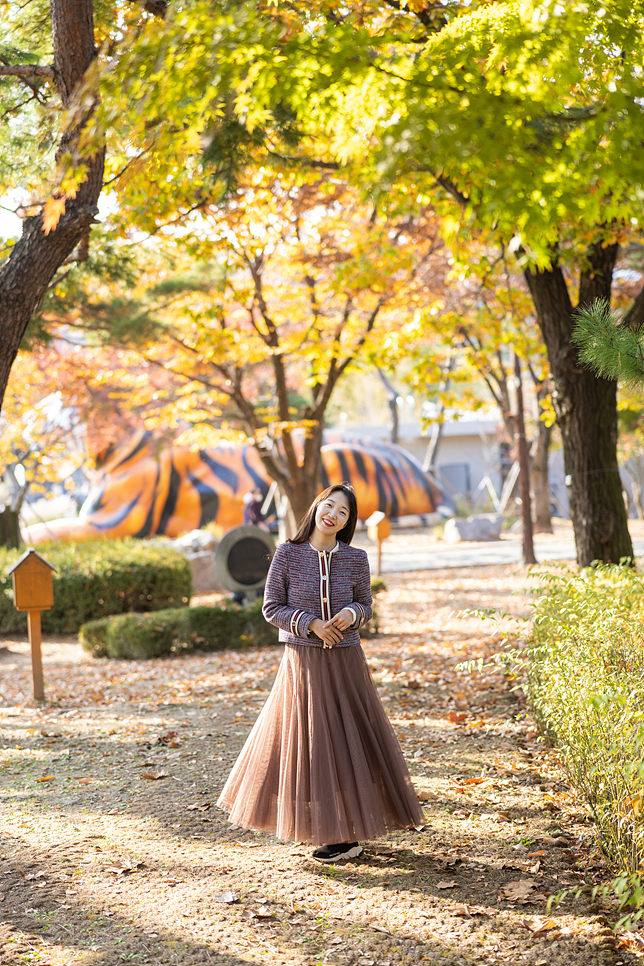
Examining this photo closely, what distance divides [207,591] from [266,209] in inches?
322

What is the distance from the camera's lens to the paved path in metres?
17.3

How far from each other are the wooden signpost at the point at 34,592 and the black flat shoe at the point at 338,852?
464 centimetres

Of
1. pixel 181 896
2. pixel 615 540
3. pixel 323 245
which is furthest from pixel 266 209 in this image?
pixel 181 896

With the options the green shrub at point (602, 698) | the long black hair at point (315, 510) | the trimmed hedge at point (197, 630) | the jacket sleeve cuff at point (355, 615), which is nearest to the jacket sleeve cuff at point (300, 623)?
the jacket sleeve cuff at point (355, 615)

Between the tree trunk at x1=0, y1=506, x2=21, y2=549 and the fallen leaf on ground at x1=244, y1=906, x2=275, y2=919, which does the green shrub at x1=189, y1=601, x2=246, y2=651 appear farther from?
the fallen leaf on ground at x1=244, y1=906, x2=275, y2=919

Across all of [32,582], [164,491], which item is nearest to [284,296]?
[32,582]

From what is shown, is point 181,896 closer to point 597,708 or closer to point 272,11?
point 597,708

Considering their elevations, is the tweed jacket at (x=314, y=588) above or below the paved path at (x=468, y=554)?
above

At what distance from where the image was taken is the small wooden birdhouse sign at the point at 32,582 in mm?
7508

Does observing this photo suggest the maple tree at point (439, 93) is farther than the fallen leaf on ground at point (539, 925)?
No

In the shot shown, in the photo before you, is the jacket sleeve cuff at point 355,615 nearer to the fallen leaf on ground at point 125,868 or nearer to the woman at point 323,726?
the woman at point 323,726

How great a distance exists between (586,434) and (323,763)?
4838mm

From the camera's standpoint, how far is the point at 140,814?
4359 millimetres

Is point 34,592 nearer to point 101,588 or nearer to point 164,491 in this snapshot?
point 101,588
